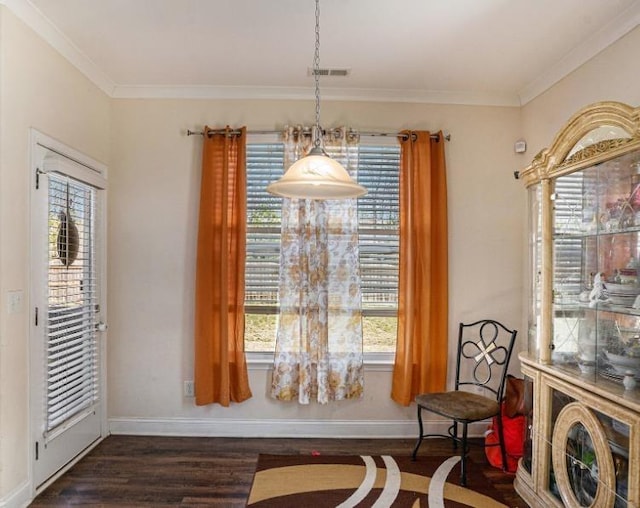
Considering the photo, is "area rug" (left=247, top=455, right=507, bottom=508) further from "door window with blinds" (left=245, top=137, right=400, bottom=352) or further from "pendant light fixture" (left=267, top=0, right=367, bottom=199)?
"pendant light fixture" (left=267, top=0, right=367, bottom=199)

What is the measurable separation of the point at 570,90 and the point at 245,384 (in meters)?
3.27

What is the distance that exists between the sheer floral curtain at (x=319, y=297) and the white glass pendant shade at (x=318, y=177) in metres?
1.20

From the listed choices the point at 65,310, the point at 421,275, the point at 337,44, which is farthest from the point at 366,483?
the point at 337,44

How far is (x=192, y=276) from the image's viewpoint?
3377 mm

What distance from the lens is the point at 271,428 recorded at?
11.1ft

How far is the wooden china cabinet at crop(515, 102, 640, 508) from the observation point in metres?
1.91

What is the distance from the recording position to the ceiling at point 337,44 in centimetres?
231

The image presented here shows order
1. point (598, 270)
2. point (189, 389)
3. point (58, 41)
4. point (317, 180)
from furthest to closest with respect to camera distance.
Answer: point (189, 389) → point (58, 41) → point (598, 270) → point (317, 180)

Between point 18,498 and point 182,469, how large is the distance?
931 mm

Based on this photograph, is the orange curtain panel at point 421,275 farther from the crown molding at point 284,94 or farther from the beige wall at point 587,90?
the beige wall at point 587,90

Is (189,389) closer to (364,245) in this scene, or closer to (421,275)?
(364,245)

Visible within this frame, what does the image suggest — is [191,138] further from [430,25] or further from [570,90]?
[570,90]

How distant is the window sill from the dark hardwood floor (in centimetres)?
58

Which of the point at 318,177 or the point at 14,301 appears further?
the point at 14,301
